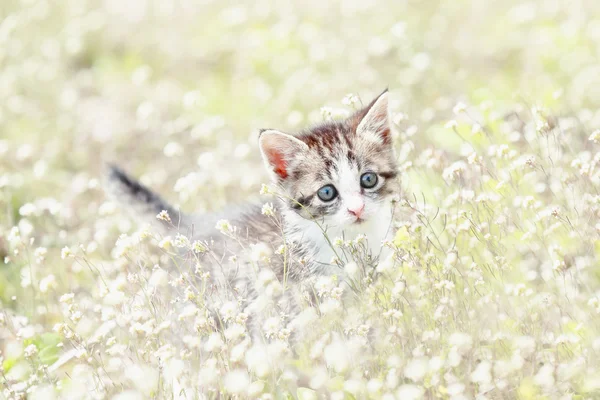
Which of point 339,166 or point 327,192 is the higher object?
point 339,166

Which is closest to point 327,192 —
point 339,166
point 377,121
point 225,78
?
point 339,166

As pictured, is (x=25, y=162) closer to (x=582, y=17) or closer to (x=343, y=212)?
(x=343, y=212)

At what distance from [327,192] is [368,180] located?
274mm

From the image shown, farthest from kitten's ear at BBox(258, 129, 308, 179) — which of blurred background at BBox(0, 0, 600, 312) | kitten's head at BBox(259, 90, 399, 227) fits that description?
blurred background at BBox(0, 0, 600, 312)

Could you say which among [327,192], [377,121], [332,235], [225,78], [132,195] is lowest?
[225,78]

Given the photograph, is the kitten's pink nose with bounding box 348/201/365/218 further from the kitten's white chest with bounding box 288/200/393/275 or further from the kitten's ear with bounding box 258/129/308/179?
the kitten's ear with bounding box 258/129/308/179

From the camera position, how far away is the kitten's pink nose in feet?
14.6

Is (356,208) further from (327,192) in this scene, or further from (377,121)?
(377,121)

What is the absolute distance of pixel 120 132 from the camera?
838cm

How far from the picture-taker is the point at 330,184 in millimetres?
4633

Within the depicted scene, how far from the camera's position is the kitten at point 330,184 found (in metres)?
4.59

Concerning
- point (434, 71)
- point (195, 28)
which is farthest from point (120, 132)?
point (434, 71)

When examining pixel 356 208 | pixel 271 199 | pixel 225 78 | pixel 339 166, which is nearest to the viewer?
pixel 356 208

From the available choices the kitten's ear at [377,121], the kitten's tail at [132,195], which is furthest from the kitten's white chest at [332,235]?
the kitten's tail at [132,195]
